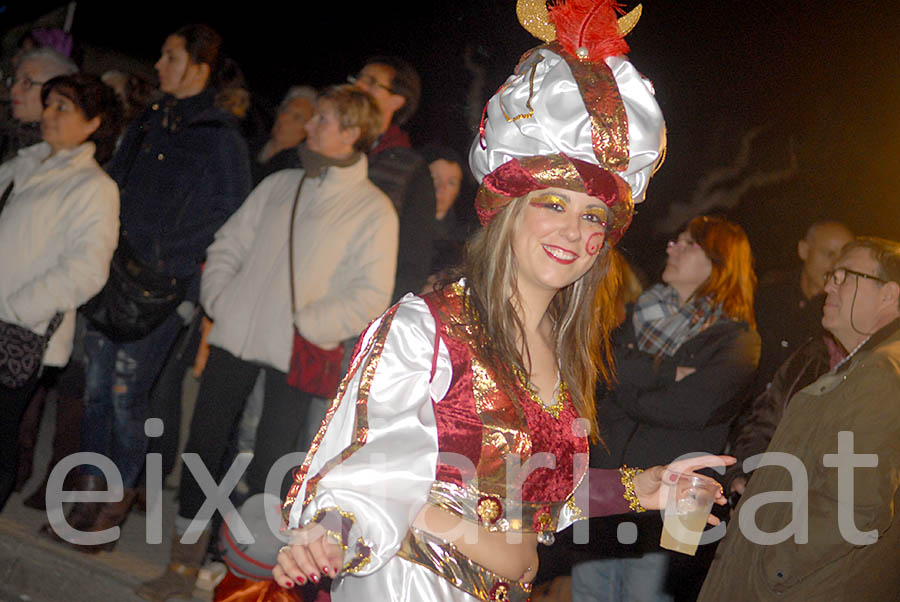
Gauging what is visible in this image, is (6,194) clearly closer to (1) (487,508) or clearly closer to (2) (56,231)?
(2) (56,231)

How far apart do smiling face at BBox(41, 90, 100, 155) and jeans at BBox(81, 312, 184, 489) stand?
0.94m

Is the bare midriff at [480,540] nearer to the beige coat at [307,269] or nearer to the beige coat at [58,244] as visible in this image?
the beige coat at [307,269]

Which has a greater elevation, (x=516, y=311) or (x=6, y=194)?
(x=516, y=311)

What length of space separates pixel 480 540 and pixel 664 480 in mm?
616

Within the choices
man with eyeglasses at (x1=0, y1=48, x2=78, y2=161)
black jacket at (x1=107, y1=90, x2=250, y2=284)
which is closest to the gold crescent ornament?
black jacket at (x1=107, y1=90, x2=250, y2=284)

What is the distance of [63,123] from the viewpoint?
14.5 ft

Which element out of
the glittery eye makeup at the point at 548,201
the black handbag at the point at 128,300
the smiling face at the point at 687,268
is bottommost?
the black handbag at the point at 128,300

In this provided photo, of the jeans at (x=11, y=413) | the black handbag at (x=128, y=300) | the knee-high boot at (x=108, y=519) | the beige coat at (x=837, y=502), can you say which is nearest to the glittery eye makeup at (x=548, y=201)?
the beige coat at (x=837, y=502)

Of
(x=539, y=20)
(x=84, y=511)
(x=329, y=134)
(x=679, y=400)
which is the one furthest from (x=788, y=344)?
(x=84, y=511)

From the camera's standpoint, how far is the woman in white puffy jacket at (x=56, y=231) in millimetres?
4137

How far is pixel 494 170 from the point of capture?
2.42m

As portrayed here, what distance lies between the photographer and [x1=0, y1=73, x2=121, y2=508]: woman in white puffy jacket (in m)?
4.14

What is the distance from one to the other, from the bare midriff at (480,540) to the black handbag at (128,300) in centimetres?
266

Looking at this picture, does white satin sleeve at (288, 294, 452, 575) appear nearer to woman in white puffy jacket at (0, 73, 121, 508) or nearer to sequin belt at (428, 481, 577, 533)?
sequin belt at (428, 481, 577, 533)
